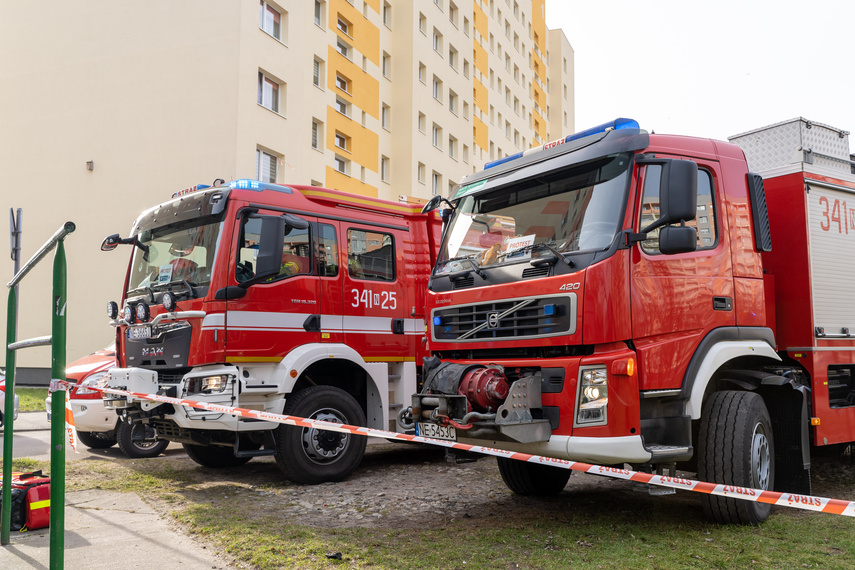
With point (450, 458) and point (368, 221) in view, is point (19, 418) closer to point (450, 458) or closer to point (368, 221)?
point (368, 221)

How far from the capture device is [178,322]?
23.2 feet

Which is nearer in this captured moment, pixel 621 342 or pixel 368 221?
pixel 621 342

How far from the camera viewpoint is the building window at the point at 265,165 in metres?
21.0

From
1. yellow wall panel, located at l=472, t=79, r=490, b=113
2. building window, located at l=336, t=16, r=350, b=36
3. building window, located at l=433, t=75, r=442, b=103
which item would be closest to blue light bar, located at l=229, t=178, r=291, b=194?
building window, located at l=336, t=16, r=350, b=36

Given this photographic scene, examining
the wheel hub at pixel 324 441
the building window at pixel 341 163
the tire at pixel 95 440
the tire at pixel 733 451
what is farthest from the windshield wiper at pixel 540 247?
the building window at pixel 341 163

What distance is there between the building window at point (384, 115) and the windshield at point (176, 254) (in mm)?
22821

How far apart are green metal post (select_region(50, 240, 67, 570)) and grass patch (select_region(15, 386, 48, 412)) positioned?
1342 centimetres

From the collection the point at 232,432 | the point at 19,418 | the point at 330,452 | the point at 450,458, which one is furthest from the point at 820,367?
the point at 19,418

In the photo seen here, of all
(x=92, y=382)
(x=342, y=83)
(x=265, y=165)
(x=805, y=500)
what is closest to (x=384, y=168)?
(x=342, y=83)

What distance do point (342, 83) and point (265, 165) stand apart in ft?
21.7

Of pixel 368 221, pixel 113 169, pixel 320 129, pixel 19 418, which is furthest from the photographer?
pixel 320 129

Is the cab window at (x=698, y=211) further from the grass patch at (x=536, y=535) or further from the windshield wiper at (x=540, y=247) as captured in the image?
the grass patch at (x=536, y=535)

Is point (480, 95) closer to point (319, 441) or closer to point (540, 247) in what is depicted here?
point (319, 441)

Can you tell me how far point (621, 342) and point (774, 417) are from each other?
1.81 metres
